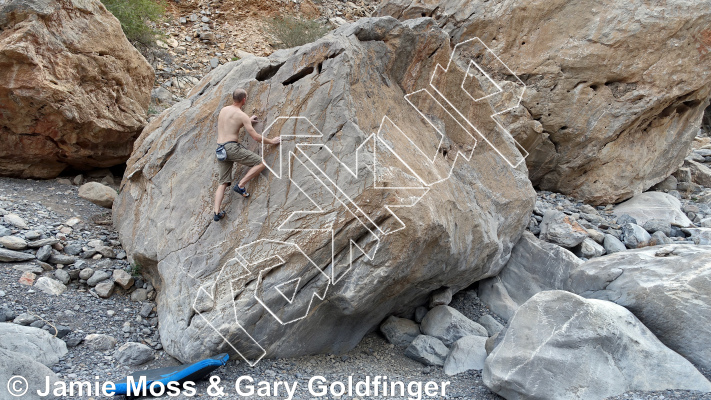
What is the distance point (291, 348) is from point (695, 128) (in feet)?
27.5

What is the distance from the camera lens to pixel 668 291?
4.16m

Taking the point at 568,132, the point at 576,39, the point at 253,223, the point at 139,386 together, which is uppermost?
the point at 576,39

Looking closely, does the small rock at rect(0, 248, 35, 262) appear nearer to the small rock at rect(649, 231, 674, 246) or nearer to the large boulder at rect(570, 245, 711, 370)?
Answer: the large boulder at rect(570, 245, 711, 370)

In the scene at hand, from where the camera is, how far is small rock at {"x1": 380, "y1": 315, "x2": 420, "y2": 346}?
A: 5000 mm

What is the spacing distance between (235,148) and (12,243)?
9.42 feet

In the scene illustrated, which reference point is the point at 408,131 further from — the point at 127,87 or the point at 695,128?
the point at 695,128

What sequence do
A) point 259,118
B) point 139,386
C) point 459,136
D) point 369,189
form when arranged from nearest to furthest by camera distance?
point 139,386
point 369,189
point 259,118
point 459,136

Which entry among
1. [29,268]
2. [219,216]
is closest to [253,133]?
[219,216]

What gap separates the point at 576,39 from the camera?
24.3 feet

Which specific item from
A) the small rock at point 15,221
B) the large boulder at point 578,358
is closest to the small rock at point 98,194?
the small rock at point 15,221

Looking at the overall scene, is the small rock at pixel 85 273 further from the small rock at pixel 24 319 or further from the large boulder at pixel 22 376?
the large boulder at pixel 22 376

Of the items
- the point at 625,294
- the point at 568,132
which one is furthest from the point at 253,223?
the point at 568,132

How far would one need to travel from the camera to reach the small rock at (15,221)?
5.49 metres

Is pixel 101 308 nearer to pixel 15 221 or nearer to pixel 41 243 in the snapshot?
pixel 41 243
